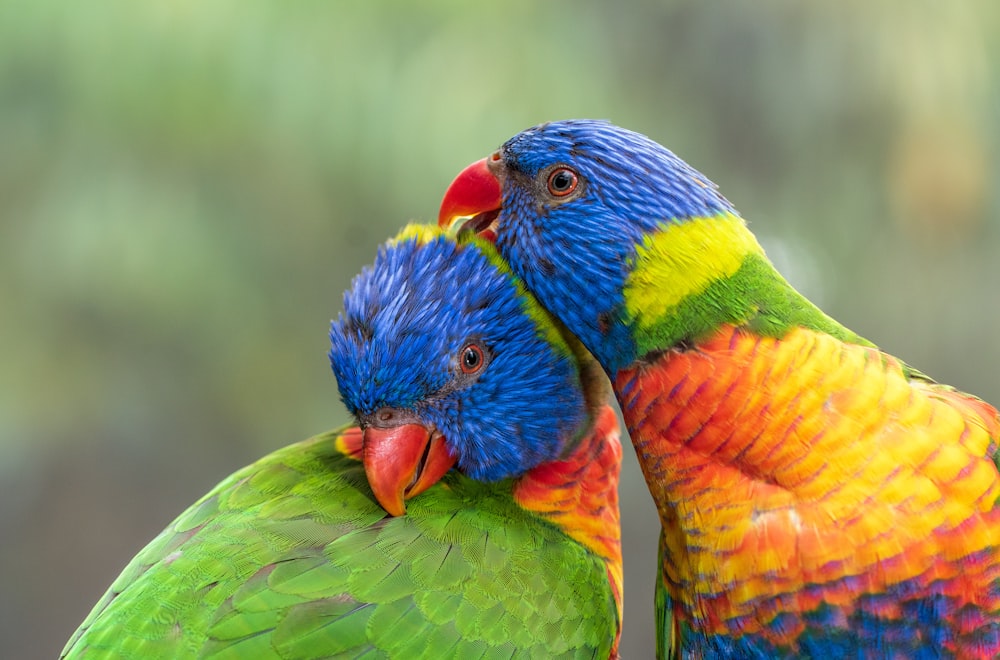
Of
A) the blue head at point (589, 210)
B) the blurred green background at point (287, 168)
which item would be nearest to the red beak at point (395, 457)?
the blue head at point (589, 210)

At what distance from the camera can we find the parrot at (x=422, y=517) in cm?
119

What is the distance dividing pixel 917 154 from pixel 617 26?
107cm

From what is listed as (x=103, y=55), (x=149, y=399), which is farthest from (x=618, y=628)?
(x=103, y=55)

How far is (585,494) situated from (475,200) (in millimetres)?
551

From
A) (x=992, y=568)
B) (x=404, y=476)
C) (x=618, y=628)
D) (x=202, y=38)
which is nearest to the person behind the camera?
(x=992, y=568)

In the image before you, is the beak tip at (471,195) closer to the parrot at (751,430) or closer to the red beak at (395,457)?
the parrot at (751,430)

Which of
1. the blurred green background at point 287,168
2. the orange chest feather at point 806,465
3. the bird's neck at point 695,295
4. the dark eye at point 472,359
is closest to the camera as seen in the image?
the orange chest feather at point 806,465

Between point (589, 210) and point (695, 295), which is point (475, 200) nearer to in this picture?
point (589, 210)

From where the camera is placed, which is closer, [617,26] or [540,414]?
[540,414]

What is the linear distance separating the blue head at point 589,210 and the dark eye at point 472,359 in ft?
0.45

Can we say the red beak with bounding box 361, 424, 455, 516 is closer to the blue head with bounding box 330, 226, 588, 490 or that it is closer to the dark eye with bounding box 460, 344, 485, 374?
the blue head with bounding box 330, 226, 588, 490

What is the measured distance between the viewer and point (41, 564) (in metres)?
2.75

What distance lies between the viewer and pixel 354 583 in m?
1.21

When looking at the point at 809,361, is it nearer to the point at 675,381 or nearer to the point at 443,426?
the point at 675,381
